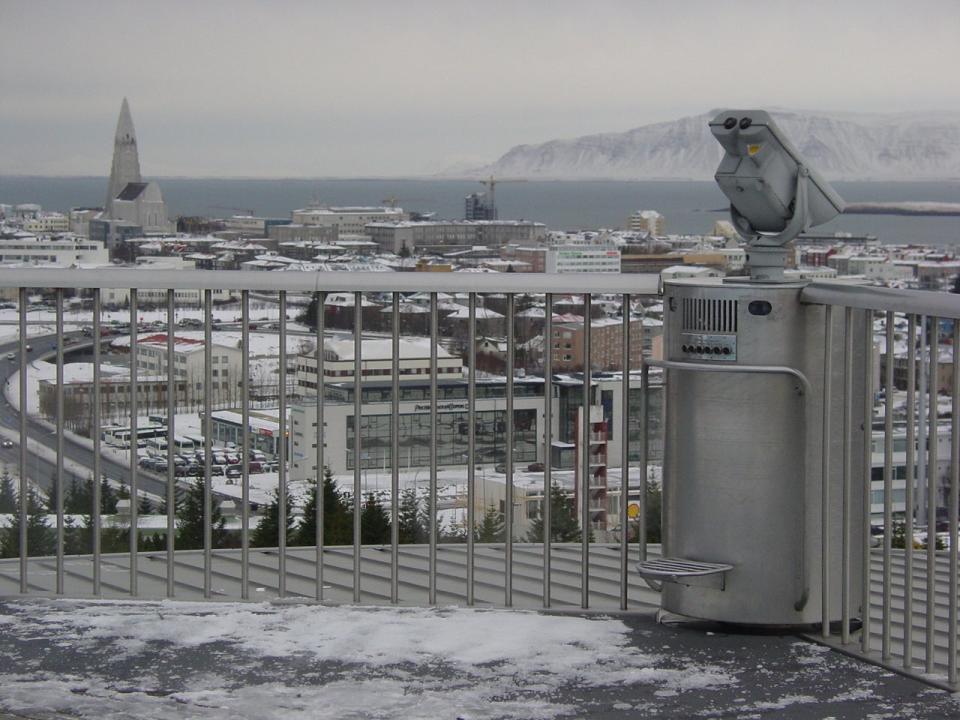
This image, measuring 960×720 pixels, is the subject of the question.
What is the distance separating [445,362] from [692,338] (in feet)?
1.34

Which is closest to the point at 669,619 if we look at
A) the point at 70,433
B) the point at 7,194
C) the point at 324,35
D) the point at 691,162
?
the point at 70,433

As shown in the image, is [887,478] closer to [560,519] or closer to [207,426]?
[560,519]

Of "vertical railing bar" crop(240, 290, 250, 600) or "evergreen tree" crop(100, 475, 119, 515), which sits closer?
"vertical railing bar" crop(240, 290, 250, 600)

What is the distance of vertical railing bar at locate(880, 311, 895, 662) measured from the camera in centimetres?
161

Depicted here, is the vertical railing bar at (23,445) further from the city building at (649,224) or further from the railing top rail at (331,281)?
the city building at (649,224)

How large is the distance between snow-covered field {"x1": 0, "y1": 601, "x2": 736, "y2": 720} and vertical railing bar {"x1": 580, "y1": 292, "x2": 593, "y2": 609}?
0.27 ft

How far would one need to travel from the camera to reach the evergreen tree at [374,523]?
2.28m

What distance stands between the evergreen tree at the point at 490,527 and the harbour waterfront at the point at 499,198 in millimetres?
33276

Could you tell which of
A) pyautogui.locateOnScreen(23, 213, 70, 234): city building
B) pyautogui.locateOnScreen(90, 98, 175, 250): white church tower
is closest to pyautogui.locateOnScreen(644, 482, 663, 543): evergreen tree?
pyautogui.locateOnScreen(90, 98, 175, 250): white church tower

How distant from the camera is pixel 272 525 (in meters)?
2.49

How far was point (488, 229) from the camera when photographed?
37781 mm

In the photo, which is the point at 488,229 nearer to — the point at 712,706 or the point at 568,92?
the point at 568,92

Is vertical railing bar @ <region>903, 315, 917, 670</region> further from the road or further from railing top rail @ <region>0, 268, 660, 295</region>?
the road

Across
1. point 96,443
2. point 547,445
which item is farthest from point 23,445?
point 547,445
